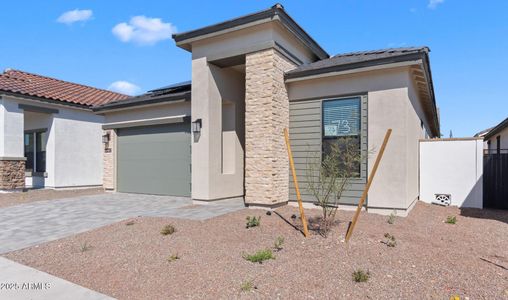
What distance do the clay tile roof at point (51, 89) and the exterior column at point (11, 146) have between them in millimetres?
844

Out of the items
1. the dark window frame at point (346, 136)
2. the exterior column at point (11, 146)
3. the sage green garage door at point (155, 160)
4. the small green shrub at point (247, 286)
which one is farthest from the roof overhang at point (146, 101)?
the small green shrub at point (247, 286)

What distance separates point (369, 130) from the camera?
7973 millimetres

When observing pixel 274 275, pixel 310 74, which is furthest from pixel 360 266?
pixel 310 74

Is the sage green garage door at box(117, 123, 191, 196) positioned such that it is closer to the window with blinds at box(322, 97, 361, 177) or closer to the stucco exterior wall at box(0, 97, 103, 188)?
the stucco exterior wall at box(0, 97, 103, 188)

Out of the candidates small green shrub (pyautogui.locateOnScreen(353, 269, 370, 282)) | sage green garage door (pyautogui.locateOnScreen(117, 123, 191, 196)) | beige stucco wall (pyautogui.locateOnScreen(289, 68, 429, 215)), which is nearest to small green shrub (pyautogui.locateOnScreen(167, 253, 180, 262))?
small green shrub (pyautogui.locateOnScreen(353, 269, 370, 282))

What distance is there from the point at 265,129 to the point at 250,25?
2.93 meters

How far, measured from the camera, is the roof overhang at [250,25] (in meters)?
8.17

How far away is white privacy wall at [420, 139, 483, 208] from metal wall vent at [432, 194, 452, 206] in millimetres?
84

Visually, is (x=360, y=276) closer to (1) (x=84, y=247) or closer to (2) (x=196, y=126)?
(1) (x=84, y=247)

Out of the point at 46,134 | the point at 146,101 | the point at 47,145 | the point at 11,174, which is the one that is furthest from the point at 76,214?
the point at 46,134

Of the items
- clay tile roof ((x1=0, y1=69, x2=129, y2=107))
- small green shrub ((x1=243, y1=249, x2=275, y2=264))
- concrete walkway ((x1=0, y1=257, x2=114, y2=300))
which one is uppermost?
clay tile roof ((x1=0, y1=69, x2=129, y2=107))

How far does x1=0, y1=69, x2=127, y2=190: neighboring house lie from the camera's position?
43.0ft

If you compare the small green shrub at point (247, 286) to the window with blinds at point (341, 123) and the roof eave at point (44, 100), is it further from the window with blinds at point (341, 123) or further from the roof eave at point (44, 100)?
the roof eave at point (44, 100)

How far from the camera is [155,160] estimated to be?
1228cm
